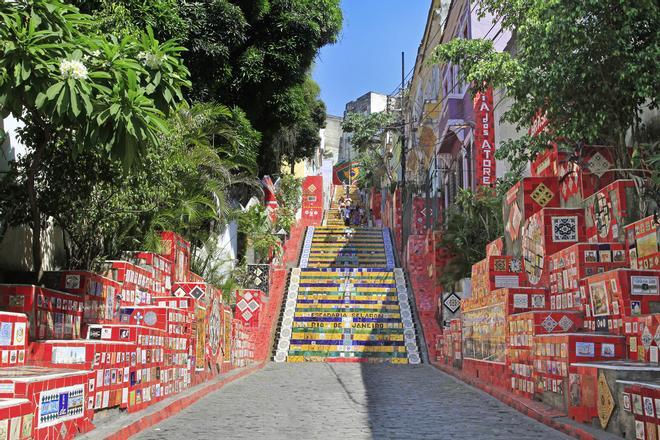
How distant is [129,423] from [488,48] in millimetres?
8952

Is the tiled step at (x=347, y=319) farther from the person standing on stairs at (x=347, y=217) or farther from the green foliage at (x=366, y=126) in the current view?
A: the person standing on stairs at (x=347, y=217)

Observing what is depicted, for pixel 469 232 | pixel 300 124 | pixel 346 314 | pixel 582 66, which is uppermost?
pixel 300 124

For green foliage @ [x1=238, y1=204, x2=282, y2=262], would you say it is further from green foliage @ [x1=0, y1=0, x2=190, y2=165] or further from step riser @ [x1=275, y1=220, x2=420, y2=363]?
green foliage @ [x1=0, y1=0, x2=190, y2=165]

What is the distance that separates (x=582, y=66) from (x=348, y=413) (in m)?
5.75

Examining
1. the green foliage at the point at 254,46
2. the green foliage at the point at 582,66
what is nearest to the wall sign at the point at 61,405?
the green foliage at the point at 582,66

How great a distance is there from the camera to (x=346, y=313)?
21.6 meters

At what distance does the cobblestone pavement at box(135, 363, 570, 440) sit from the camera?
752cm

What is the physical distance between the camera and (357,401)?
34.6 feet

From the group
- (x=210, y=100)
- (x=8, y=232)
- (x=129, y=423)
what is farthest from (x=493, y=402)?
(x=210, y=100)

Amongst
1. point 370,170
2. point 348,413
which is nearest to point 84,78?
point 348,413

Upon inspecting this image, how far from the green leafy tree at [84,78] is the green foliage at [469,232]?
12.2 meters

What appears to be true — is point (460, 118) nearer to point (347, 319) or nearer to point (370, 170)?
point (347, 319)

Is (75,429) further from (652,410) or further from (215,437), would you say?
(652,410)

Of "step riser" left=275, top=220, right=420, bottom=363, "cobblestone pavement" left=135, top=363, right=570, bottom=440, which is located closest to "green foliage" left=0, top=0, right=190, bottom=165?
"cobblestone pavement" left=135, top=363, right=570, bottom=440
